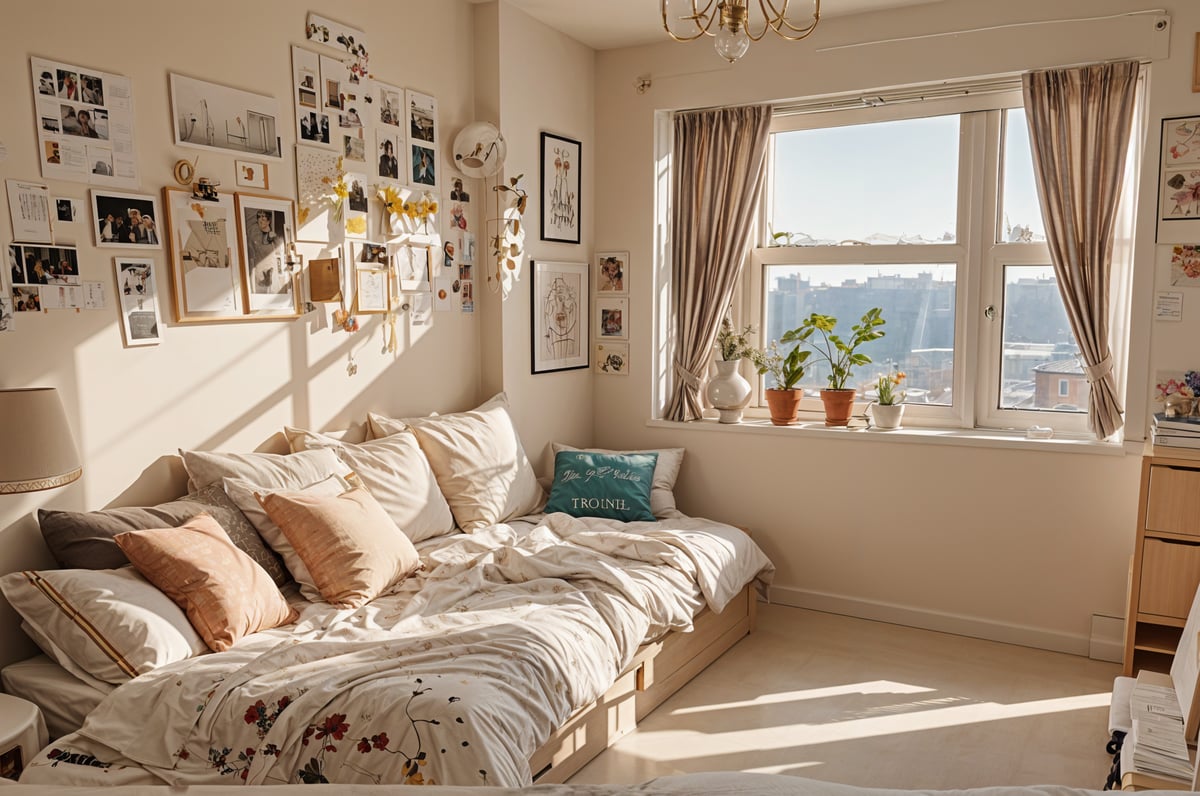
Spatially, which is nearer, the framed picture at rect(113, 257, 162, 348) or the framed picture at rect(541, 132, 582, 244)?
the framed picture at rect(113, 257, 162, 348)

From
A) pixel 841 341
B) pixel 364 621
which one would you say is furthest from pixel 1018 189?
pixel 364 621

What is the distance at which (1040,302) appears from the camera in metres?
3.81

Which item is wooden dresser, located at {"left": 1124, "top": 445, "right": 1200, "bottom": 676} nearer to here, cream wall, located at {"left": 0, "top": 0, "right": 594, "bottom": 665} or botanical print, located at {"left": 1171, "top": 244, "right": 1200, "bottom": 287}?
botanical print, located at {"left": 1171, "top": 244, "right": 1200, "bottom": 287}

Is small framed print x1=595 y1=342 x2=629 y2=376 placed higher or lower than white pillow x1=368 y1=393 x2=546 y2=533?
higher

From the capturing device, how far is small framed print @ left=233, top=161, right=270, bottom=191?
2920mm

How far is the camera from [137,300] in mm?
2637

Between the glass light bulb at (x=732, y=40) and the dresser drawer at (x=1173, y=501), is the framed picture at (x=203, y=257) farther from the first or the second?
the dresser drawer at (x=1173, y=501)

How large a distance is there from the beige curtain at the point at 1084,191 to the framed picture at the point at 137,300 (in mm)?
3293

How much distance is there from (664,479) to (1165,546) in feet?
6.43

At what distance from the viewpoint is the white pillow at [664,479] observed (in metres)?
4.04

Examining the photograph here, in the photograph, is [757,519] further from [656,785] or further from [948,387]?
[656,785]

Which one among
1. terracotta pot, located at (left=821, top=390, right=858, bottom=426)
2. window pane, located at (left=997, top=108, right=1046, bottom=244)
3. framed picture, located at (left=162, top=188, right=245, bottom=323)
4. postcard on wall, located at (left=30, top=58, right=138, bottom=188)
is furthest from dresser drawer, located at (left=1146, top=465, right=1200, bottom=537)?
postcard on wall, located at (left=30, top=58, right=138, bottom=188)

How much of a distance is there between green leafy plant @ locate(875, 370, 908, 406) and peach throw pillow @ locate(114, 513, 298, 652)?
2.74m

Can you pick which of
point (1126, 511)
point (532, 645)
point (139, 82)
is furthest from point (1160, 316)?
point (139, 82)
